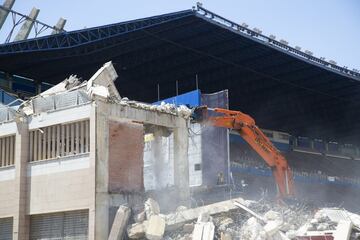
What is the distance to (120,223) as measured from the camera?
67.2ft

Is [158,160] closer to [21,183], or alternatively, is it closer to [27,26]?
[21,183]

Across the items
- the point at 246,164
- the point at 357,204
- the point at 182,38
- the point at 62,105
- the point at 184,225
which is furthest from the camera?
the point at 357,204

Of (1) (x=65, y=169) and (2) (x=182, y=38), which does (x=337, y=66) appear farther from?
(1) (x=65, y=169)

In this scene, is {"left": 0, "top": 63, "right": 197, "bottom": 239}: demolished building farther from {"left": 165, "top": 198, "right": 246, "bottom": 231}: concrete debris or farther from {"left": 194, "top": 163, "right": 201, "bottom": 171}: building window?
{"left": 194, "top": 163, "right": 201, "bottom": 171}: building window

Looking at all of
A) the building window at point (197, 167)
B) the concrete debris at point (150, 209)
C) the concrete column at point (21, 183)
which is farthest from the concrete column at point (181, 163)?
the building window at point (197, 167)

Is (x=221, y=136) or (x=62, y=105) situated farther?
(x=221, y=136)

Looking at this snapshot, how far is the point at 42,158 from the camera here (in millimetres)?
23703

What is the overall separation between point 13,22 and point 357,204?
127 ft

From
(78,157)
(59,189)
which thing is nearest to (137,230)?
(78,157)

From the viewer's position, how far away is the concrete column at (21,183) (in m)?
23.2

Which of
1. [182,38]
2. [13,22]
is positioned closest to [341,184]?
[182,38]

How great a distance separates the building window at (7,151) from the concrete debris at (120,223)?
6751 mm

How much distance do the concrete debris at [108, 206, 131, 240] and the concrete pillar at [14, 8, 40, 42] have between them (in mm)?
30967

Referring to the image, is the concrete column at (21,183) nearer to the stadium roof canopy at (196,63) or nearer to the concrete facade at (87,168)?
the concrete facade at (87,168)
